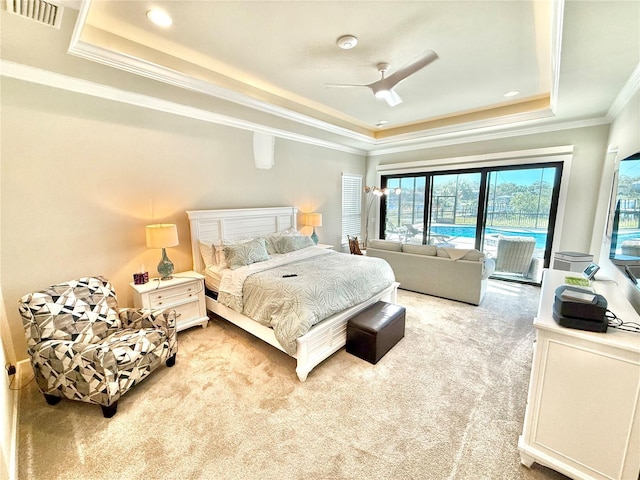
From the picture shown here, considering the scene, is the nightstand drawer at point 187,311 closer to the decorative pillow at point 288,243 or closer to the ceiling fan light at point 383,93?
the decorative pillow at point 288,243

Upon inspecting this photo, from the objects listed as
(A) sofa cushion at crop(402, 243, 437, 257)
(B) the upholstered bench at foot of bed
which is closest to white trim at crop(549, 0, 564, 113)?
(A) sofa cushion at crop(402, 243, 437, 257)

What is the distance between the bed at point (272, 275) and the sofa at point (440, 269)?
905 mm

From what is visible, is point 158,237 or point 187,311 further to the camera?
point 187,311

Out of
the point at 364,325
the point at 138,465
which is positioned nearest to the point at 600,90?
the point at 364,325

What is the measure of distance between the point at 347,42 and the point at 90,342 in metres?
Answer: 3.41

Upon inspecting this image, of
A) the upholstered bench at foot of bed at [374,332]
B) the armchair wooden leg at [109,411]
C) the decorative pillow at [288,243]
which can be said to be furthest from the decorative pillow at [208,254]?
the upholstered bench at foot of bed at [374,332]

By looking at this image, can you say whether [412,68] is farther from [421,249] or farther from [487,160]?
[487,160]

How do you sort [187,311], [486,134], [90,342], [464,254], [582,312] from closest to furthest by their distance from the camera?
[582,312], [90,342], [187,311], [464,254], [486,134]

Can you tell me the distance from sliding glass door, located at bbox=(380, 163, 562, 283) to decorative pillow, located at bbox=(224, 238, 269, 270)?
408 centimetres

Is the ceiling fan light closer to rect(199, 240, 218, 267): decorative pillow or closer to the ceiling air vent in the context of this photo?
the ceiling air vent

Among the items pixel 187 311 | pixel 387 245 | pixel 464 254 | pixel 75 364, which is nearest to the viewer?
pixel 75 364

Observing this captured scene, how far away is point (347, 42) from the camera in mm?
2400

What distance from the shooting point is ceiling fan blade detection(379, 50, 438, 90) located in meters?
2.10

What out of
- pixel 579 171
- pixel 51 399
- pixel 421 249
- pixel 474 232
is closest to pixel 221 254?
pixel 51 399
